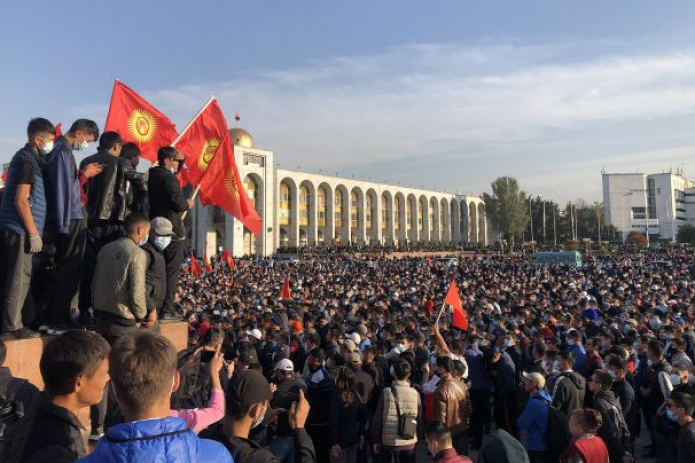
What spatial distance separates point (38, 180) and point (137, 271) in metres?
1.03

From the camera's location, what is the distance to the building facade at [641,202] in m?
107

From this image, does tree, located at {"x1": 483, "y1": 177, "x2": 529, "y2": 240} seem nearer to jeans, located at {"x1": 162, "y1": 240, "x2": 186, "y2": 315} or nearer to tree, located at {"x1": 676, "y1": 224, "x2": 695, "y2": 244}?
tree, located at {"x1": 676, "y1": 224, "x2": 695, "y2": 244}

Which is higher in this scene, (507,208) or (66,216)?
(507,208)

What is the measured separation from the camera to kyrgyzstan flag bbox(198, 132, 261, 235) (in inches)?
277

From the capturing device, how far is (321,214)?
63250mm

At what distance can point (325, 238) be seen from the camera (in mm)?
63625

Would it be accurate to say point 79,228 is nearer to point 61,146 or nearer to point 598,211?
point 61,146

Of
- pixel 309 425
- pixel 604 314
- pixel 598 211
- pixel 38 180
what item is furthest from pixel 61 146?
pixel 598 211

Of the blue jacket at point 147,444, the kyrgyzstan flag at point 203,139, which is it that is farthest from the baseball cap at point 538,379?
the kyrgyzstan flag at point 203,139

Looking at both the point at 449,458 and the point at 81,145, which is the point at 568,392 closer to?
the point at 449,458

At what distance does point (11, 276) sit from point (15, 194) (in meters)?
0.57

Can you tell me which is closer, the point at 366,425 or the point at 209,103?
the point at 366,425

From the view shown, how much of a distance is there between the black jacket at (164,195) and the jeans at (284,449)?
230 centimetres

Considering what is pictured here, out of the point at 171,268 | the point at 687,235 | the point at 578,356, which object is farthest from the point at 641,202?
the point at 171,268
